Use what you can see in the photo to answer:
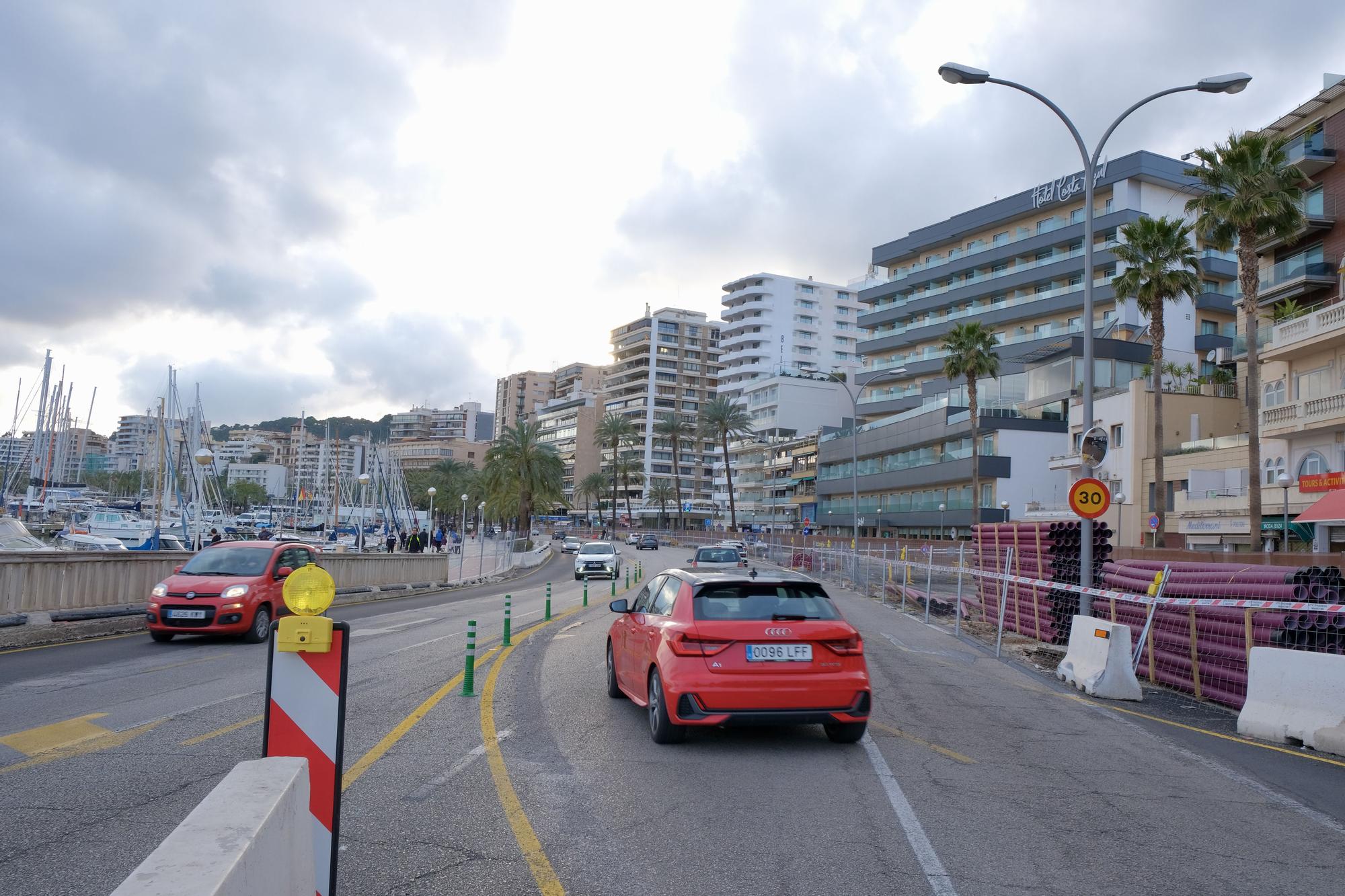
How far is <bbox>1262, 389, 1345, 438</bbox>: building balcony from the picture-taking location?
33.8m

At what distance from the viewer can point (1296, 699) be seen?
9289mm

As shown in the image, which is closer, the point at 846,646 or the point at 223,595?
the point at 846,646

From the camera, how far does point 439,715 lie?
911 cm

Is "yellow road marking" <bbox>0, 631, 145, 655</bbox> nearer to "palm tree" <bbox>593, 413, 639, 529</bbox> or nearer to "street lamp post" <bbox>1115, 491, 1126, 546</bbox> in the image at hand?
"street lamp post" <bbox>1115, 491, 1126, 546</bbox>

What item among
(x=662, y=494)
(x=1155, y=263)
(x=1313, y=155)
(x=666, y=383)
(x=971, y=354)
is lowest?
(x=662, y=494)

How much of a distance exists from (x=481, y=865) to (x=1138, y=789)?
481cm

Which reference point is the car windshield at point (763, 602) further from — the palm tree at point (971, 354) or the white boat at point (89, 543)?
the palm tree at point (971, 354)

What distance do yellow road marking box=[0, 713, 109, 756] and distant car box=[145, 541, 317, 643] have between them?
214 inches

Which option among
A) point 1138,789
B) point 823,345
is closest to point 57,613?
point 1138,789

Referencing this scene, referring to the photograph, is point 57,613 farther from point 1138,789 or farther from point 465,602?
point 1138,789

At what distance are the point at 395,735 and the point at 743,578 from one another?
10.5ft

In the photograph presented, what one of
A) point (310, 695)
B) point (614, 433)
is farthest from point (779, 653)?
point (614, 433)

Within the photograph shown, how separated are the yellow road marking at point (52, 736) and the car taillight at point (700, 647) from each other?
15.6ft

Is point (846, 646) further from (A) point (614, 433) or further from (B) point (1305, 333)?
(A) point (614, 433)
